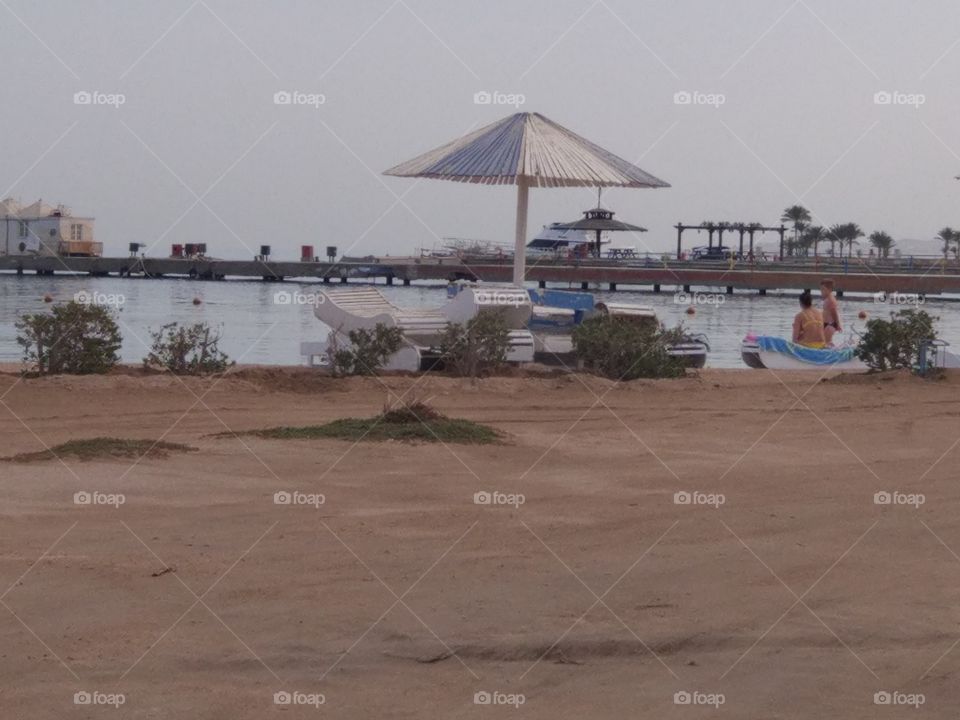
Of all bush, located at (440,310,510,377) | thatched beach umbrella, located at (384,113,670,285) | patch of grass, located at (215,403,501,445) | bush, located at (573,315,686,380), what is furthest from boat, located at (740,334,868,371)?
patch of grass, located at (215,403,501,445)

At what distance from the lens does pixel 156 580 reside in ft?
18.5

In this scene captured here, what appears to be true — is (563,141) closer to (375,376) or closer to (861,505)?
(375,376)

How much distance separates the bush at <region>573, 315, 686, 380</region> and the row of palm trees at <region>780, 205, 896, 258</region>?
228 feet

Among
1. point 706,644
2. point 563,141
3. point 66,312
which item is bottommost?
point 706,644

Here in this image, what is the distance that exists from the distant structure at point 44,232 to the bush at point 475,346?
48.2 metres

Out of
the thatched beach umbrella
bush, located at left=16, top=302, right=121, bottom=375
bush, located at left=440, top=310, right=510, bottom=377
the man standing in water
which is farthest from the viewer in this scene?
the man standing in water

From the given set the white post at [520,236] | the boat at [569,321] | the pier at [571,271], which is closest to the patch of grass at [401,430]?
the boat at [569,321]

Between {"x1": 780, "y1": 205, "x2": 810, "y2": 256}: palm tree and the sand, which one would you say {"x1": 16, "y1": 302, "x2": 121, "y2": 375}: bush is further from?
{"x1": 780, "y1": 205, "x2": 810, "y2": 256}: palm tree

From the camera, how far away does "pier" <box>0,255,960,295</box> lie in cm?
5259

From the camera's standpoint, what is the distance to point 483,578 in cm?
584

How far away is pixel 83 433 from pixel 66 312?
130 inches

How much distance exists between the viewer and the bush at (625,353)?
14.0m

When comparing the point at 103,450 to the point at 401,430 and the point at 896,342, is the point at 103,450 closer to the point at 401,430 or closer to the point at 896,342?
the point at 401,430

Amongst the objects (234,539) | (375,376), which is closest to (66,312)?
(375,376)
